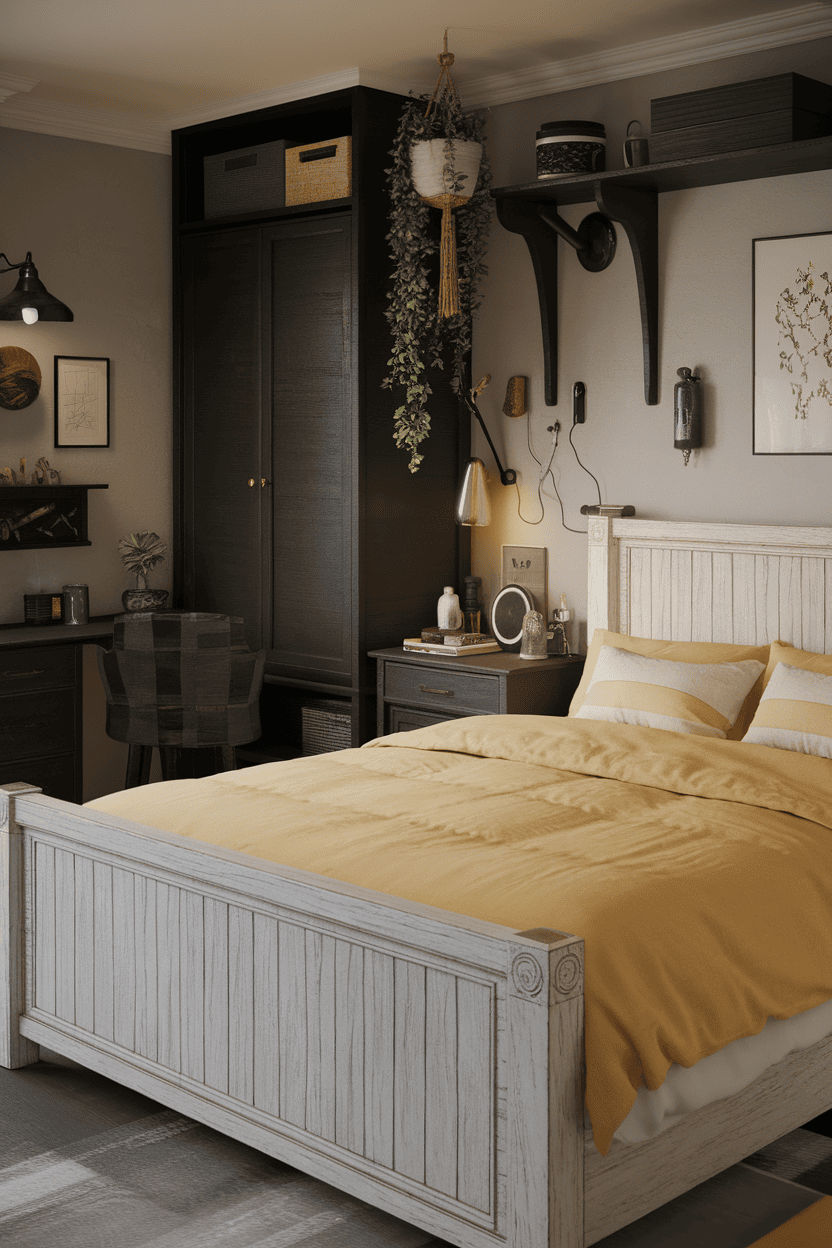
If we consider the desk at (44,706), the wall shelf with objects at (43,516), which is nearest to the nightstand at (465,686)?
the desk at (44,706)

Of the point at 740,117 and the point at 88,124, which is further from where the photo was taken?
the point at 88,124

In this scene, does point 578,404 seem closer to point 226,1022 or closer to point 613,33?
point 613,33

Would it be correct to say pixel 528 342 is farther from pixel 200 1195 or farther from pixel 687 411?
pixel 200 1195

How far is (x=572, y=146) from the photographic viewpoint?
4.29 meters

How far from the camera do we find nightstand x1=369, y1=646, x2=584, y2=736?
4.35m

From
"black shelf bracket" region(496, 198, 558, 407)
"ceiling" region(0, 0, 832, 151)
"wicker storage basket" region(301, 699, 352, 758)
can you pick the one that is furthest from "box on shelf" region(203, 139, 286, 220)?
"wicker storage basket" region(301, 699, 352, 758)

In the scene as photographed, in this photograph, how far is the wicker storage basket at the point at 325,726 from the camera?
193 inches

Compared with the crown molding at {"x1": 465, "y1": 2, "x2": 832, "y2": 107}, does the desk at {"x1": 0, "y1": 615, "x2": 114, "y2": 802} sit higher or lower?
lower

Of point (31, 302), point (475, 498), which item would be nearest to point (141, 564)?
point (31, 302)

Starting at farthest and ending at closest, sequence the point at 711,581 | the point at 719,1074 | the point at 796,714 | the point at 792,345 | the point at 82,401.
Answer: the point at 82,401, the point at 711,581, the point at 792,345, the point at 796,714, the point at 719,1074

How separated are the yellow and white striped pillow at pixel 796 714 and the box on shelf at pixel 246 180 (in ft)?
8.40

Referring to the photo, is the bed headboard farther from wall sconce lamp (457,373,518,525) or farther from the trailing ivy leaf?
the trailing ivy leaf

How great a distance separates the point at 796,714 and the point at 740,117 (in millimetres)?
1703

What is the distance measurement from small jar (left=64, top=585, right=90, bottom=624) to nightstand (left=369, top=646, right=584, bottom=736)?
1.13m
